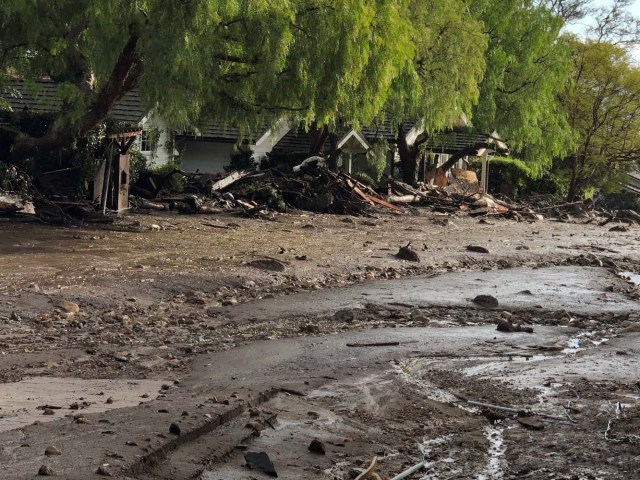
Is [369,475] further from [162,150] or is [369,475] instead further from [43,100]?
[162,150]

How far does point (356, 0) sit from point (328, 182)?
11864 mm

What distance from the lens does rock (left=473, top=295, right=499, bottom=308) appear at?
1490 cm

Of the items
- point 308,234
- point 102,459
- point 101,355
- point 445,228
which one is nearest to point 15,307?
point 101,355

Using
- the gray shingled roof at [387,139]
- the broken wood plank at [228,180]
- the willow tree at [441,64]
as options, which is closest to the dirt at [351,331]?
the broken wood plank at [228,180]

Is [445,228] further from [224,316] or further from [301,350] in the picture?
[301,350]

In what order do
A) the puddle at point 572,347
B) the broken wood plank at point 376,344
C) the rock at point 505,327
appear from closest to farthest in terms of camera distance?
the broken wood plank at point 376,344 → the puddle at point 572,347 → the rock at point 505,327

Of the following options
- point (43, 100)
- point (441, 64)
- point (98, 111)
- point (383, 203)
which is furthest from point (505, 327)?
point (441, 64)

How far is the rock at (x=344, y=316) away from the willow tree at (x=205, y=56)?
6.52m

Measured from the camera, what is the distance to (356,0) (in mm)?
19938

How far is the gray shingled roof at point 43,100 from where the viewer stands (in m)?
23.8

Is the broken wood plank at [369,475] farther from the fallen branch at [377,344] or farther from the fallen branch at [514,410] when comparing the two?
the fallen branch at [377,344]

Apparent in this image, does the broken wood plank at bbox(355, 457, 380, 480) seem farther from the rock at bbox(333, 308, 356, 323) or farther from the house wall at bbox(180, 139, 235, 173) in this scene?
the house wall at bbox(180, 139, 235, 173)

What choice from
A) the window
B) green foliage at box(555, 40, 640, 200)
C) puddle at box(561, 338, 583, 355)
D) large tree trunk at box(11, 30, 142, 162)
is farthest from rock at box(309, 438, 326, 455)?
green foliage at box(555, 40, 640, 200)

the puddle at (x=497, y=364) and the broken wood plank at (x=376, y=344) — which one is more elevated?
the puddle at (x=497, y=364)
